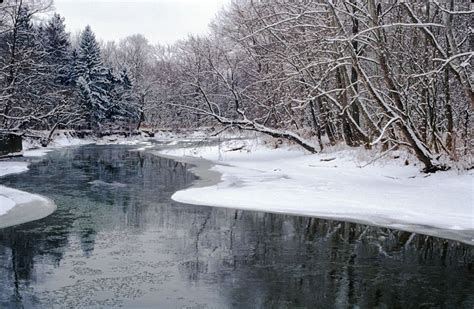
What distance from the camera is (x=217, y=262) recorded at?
925cm

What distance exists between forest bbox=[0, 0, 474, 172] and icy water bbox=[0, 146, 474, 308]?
528cm

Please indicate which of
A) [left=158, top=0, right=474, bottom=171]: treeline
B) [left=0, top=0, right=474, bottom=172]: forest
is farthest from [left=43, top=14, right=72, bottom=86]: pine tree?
[left=158, top=0, right=474, bottom=171]: treeline

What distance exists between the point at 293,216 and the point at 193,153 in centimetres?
2192

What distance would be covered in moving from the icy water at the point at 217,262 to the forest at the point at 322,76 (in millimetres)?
5284

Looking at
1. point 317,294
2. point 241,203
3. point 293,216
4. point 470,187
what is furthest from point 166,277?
point 470,187

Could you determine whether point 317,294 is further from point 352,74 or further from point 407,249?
point 352,74

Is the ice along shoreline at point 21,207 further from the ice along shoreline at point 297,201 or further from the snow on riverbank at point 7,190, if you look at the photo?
the ice along shoreline at point 297,201

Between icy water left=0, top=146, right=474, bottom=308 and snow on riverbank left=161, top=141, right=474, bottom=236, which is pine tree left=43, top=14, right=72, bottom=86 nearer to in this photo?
snow on riverbank left=161, top=141, right=474, bottom=236

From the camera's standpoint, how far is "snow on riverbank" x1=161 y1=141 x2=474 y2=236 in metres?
13.2

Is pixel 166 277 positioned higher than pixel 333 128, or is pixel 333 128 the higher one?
pixel 333 128

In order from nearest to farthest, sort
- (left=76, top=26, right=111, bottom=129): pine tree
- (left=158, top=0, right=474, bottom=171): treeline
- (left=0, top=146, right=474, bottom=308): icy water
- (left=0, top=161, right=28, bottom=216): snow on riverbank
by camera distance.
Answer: (left=0, top=146, right=474, bottom=308): icy water < (left=0, top=161, right=28, bottom=216): snow on riverbank < (left=158, top=0, right=474, bottom=171): treeline < (left=76, top=26, right=111, bottom=129): pine tree

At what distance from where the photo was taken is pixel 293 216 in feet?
45.6

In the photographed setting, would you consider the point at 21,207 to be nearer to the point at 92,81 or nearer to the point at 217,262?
the point at 217,262

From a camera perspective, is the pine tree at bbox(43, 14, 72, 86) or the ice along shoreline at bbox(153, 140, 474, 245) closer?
the ice along shoreline at bbox(153, 140, 474, 245)
